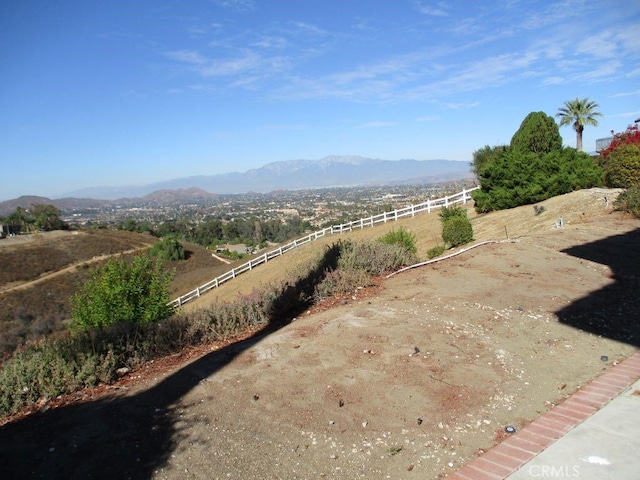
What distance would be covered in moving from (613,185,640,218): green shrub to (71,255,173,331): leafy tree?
13089mm

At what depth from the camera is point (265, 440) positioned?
3.99 meters

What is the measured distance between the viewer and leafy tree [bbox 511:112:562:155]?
2289cm

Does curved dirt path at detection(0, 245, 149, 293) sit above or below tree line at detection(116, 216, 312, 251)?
above

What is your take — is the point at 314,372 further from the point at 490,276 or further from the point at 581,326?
the point at 490,276

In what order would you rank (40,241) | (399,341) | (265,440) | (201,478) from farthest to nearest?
(40,241) → (399,341) → (265,440) → (201,478)

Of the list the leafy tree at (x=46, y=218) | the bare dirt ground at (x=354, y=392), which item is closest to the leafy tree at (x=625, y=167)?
the bare dirt ground at (x=354, y=392)

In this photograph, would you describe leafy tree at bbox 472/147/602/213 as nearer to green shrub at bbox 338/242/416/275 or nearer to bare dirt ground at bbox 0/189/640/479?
green shrub at bbox 338/242/416/275

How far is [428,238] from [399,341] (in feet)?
50.7

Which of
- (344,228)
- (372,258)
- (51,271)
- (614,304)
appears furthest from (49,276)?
(614,304)

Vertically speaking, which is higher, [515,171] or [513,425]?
[515,171]

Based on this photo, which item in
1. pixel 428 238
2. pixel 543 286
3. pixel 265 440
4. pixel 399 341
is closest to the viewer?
pixel 265 440

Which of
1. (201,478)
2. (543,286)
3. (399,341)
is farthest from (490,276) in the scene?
(201,478)

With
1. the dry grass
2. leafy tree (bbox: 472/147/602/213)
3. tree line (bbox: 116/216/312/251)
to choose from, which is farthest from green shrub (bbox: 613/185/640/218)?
tree line (bbox: 116/216/312/251)

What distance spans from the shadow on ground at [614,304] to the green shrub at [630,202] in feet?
13.1
